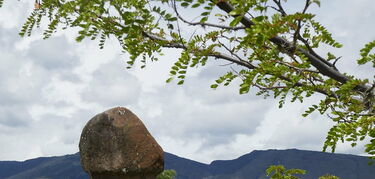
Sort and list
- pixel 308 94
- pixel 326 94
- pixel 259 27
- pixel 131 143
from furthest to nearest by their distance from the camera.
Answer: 1. pixel 131 143
2. pixel 308 94
3. pixel 326 94
4. pixel 259 27

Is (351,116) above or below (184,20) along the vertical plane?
below

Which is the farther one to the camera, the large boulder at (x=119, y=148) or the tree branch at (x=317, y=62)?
the large boulder at (x=119, y=148)

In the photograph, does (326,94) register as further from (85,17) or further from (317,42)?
(85,17)

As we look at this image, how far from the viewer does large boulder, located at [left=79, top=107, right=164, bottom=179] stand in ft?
37.0

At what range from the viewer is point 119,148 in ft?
37.0

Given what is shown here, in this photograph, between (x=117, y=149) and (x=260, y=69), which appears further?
(x=117, y=149)

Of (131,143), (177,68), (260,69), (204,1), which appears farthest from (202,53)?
(131,143)

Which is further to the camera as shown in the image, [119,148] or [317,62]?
[119,148]

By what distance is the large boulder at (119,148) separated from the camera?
1127 centimetres

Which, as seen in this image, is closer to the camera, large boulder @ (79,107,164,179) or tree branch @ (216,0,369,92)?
tree branch @ (216,0,369,92)

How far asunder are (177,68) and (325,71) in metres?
1.80

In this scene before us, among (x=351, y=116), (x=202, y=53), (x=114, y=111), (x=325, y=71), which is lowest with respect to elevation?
(x=351, y=116)

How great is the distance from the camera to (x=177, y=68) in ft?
17.6

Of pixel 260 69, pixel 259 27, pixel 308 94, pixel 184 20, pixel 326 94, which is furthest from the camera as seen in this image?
pixel 308 94
